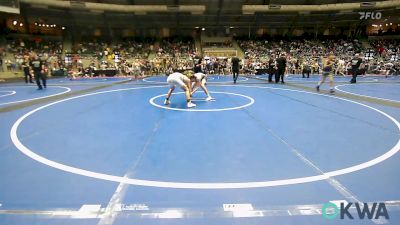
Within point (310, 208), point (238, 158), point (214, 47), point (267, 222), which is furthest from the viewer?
Answer: point (214, 47)

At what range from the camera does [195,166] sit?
4.34 meters

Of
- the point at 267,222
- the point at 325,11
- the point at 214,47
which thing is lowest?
the point at 267,222

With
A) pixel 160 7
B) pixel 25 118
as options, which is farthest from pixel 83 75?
pixel 25 118

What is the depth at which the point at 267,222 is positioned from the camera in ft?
9.54

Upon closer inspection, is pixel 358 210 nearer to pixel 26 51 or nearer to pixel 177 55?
pixel 177 55

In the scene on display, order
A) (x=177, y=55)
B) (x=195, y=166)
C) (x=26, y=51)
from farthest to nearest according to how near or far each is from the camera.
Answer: (x=177, y=55)
(x=26, y=51)
(x=195, y=166)

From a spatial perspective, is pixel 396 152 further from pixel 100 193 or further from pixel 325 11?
pixel 325 11

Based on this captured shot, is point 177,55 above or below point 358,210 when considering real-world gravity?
above

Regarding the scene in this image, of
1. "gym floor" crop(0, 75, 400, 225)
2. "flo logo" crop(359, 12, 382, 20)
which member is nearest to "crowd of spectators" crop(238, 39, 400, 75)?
"flo logo" crop(359, 12, 382, 20)

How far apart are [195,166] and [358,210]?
7.38ft

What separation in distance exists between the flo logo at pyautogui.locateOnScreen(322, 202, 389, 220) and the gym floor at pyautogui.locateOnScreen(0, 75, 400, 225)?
0.22ft

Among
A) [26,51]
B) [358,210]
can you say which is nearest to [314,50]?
[26,51]

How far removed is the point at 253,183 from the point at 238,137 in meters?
2.13

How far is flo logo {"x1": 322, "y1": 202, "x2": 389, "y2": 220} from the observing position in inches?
117
